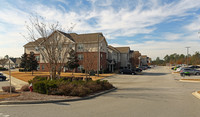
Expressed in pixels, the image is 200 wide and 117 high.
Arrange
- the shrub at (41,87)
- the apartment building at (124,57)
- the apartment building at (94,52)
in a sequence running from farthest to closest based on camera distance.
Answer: the apartment building at (124,57), the apartment building at (94,52), the shrub at (41,87)

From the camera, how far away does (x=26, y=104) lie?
869cm

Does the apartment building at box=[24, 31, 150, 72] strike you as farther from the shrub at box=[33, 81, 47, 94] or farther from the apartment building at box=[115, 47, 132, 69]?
the shrub at box=[33, 81, 47, 94]

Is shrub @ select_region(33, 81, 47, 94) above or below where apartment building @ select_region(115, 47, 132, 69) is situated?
below

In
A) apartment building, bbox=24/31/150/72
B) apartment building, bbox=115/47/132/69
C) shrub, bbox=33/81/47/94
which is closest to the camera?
shrub, bbox=33/81/47/94

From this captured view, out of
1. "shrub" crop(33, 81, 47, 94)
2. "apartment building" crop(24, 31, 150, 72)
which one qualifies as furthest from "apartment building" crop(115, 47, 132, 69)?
"shrub" crop(33, 81, 47, 94)

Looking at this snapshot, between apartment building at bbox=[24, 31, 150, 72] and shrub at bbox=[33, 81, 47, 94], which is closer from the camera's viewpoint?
shrub at bbox=[33, 81, 47, 94]

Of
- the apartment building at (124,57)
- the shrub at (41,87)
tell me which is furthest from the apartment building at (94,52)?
the shrub at (41,87)

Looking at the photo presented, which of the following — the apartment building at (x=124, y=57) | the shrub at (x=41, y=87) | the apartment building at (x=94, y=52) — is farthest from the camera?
the apartment building at (x=124, y=57)

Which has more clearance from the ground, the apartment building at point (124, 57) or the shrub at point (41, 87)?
the apartment building at point (124, 57)

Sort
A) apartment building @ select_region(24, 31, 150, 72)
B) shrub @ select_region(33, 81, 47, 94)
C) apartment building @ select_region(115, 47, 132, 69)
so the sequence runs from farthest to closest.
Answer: apartment building @ select_region(115, 47, 132, 69), apartment building @ select_region(24, 31, 150, 72), shrub @ select_region(33, 81, 47, 94)

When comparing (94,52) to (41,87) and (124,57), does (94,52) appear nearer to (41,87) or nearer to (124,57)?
(41,87)

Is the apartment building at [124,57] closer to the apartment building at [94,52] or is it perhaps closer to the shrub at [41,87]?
the apartment building at [94,52]

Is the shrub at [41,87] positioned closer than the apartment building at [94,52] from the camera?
Yes

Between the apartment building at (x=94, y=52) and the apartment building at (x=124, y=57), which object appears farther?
the apartment building at (x=124, y=57)
